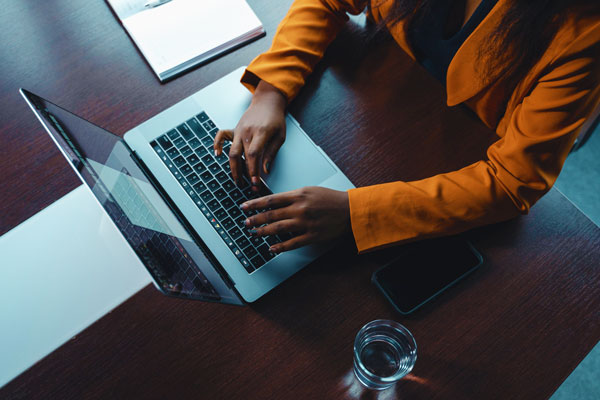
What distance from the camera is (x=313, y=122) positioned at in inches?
33.2

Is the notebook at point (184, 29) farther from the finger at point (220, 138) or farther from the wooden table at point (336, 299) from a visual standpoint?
the finger at point (220, 138)

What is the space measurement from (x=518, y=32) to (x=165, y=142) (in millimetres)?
665

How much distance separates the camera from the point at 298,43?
85 cm

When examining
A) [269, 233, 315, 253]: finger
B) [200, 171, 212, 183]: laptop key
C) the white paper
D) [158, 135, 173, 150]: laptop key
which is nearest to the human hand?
[269, 233, 315, 253]: finger

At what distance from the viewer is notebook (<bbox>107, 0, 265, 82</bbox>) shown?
0.88 meters

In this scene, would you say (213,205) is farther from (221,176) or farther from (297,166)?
(297,166)

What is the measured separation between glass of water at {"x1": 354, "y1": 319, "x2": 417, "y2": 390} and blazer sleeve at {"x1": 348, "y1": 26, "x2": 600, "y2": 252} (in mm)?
143

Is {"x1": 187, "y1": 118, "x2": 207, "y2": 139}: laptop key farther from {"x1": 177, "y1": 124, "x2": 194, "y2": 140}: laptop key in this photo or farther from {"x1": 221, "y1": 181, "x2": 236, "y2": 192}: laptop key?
{"x1": 221, "y1": 181, "x2": 236, "y2": 192}: laptop key

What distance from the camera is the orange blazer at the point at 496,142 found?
2.20 ft

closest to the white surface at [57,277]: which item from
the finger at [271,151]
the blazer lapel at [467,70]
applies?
the finger at [271,151]

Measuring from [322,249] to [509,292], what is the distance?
339 mm

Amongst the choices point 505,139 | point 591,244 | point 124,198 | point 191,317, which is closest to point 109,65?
point 124,198

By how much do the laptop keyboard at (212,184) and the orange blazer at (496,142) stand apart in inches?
6.0

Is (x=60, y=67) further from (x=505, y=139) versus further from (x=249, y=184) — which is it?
(x=505, y=139)
